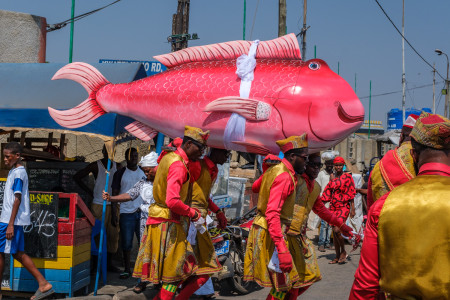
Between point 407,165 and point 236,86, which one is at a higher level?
point 236,86

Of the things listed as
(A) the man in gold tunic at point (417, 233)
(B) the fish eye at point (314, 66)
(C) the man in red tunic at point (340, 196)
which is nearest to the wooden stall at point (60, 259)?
(B) the fish eye at point (314, 66)

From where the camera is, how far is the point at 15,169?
19.9ft

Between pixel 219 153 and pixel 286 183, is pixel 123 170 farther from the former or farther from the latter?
pixel 286 183

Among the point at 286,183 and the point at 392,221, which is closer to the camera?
the point at 392,221

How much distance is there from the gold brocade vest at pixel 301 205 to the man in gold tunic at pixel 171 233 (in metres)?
0.88

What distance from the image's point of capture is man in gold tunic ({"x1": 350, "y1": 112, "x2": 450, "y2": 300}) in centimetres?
233

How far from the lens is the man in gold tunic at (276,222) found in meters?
4.73

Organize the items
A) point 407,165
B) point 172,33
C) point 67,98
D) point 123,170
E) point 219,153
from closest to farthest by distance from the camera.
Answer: point 407,165, point 219,153, point 67,98, point 123,170, point 172,33

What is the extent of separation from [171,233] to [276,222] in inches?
43.4

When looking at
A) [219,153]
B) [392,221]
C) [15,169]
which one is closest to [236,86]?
[219,153]

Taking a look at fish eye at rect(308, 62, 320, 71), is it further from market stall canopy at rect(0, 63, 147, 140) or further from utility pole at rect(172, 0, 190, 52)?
utility pole at rect(172, 0, 190, 52)

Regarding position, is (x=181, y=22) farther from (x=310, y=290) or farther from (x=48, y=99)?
(x=310, y=290)

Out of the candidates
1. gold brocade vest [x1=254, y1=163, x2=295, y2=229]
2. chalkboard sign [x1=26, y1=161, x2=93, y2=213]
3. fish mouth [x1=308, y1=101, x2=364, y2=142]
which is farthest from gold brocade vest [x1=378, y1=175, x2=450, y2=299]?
chalkboard sign [x1=26, y1=161, x2=93, y2=213]

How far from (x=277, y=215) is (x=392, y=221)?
2.37 m
